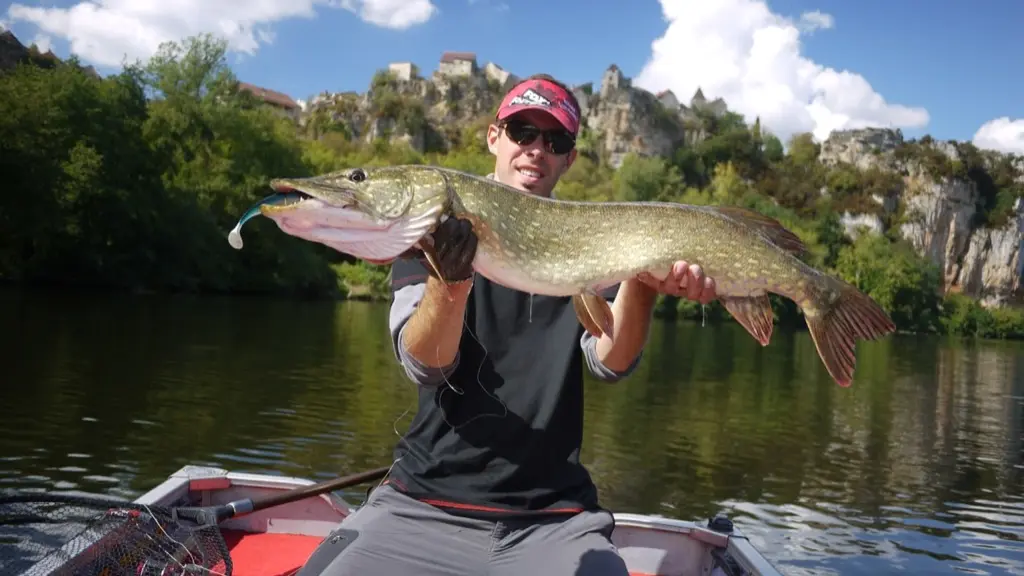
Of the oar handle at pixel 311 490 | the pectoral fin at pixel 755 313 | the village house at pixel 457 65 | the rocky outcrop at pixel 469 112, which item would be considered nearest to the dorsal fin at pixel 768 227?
the pectoral fin at pixel 755 313

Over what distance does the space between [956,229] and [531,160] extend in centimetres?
9541

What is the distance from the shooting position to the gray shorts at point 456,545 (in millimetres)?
2770

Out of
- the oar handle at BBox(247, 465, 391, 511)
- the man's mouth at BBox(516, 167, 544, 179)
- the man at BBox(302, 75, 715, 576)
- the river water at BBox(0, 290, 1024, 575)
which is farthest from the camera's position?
the river water at BBox(0, 290, 1024, 575)

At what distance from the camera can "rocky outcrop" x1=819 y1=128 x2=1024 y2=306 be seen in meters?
83.9

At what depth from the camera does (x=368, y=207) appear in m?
2.69

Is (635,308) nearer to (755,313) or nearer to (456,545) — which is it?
(755,313)

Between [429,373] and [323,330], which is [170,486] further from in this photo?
[323,330]

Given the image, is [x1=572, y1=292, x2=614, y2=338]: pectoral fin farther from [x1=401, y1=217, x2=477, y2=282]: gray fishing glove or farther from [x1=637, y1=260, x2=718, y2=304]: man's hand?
[x1=401, y1=217, x2=477, y2=282]: gray fishing glove

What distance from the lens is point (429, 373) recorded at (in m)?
3.01

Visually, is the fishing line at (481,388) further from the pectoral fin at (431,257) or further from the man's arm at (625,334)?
the man's arm at (625,334)

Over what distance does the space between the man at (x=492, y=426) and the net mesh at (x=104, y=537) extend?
36.6 inches

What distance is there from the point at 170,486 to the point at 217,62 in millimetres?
47560

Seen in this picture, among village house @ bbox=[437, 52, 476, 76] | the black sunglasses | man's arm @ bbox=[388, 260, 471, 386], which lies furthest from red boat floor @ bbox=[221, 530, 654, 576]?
village house @ bbox=[437, 52, 476, 76]

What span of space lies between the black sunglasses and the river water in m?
6.13
